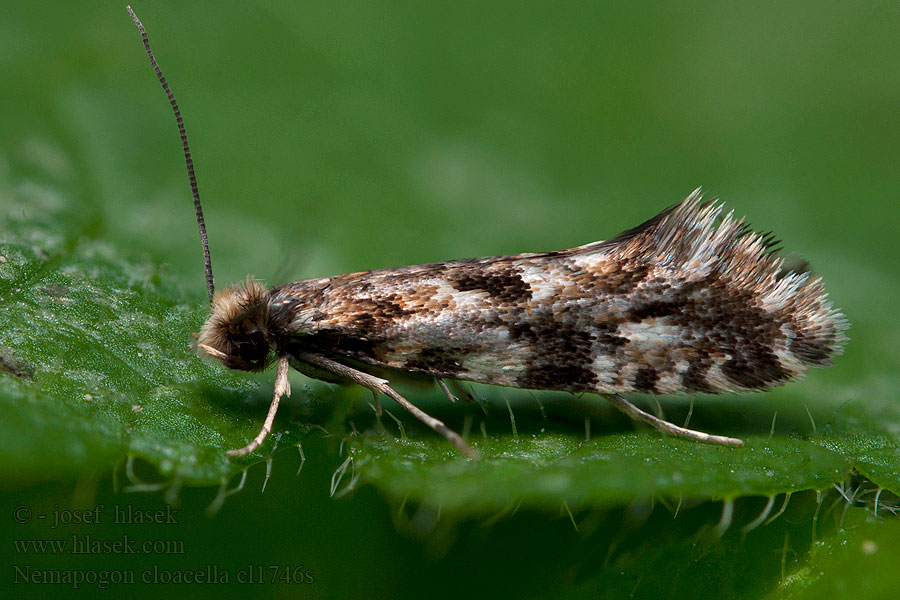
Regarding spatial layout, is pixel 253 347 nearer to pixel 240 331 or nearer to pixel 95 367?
pixel 240 331

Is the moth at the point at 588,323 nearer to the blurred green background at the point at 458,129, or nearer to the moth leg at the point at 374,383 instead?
the moth leg at the point at 374,383

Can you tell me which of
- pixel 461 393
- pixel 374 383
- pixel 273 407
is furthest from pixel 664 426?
pixel 273 407

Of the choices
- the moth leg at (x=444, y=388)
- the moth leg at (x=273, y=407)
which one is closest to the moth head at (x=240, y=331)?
the moth leg at (x=273, y=407)

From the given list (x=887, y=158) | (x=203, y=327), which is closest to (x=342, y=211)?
(x=203, y=327)

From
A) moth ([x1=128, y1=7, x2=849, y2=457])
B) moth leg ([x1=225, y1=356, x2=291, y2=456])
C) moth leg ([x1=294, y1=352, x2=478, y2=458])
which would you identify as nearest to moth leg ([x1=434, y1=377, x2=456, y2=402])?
moth ([x1=128, y1=7, x2=849, y2=457])

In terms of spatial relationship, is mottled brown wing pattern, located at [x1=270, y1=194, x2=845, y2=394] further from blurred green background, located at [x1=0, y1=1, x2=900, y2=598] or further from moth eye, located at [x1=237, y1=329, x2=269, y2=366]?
blurred green background, located at [x1=0, y1=1, x2=900, y2=598]
